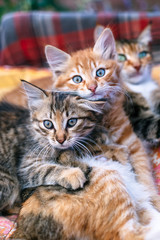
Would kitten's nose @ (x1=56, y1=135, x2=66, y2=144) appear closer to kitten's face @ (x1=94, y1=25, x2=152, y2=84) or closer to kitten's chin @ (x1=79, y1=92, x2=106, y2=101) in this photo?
kitten's chin @ (x1=79, y1=92, x2=106, y2=101)

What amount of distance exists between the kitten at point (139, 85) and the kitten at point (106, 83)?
6.5 inches

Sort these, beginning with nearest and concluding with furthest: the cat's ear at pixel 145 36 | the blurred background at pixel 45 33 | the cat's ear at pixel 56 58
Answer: the cat's ear at pixel 56 58
the cat's ear at pixel 145 36
the blurred background at pixel 45 33

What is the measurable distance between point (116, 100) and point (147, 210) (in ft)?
2.05

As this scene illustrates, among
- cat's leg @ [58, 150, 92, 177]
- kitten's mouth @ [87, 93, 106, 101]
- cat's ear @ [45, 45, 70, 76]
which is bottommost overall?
cat's leg @ [58, 150, 92, 177]

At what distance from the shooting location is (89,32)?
9.74 feet

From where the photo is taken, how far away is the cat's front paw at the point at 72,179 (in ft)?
3.62

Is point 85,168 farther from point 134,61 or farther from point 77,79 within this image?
point 134,61

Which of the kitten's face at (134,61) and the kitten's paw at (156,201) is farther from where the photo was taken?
the kitten's face at (134,61)

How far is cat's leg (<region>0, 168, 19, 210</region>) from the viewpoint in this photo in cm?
128

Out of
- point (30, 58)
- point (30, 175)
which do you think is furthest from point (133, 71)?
point (30, 58)

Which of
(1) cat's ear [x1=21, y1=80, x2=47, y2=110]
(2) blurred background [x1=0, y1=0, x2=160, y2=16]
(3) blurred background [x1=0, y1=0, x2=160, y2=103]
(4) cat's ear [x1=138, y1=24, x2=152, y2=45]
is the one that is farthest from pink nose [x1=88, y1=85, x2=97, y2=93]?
(2) blurred background [x1=0, y1=0, x2=160, y2=16]

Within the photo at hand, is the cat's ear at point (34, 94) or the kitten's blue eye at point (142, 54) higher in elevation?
the kitten's blue eye at point (142, 54)

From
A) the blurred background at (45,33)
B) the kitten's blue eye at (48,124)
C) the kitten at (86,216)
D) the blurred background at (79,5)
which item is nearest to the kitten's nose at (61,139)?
the kitten's blue eye at (48,124)

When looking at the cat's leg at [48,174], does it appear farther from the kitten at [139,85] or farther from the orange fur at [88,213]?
the kitten at [139,85]
